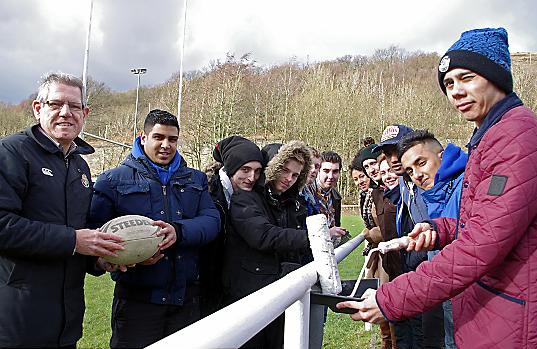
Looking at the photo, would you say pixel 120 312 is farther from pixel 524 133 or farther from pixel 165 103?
pixel 165 103

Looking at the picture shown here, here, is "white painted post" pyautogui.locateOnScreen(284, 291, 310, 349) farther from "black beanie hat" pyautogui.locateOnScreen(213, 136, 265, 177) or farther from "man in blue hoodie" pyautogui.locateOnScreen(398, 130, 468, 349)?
"black beanie hat" pyautogui.locateOnScreen(213, 136, 265, 177)

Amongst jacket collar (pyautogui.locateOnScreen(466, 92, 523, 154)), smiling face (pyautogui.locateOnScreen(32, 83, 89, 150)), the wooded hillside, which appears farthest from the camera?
the wooded hillside

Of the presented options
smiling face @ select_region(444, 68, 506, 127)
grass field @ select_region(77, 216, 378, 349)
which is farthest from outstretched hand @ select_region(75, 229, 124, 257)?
grass field @ select_region(77, 216, 378, 349)

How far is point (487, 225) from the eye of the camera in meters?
1.52

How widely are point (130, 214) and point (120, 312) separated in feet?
2.03

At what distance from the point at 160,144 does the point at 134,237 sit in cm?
76

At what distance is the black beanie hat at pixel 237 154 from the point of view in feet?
11.7

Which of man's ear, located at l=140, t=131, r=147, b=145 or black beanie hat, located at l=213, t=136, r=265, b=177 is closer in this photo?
man's ear, located at l=140, t=131, r=147, b=145

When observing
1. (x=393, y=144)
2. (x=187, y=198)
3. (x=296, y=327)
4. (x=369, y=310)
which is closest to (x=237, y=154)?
(x=187, y=198)

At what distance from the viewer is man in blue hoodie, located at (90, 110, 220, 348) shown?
2.87m

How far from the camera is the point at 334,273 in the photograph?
2207mm

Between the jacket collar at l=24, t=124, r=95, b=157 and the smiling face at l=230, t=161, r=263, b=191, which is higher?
the jacket collar at l=24, t=124, r=95, b=157

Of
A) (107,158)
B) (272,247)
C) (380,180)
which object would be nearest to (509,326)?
(272,247)

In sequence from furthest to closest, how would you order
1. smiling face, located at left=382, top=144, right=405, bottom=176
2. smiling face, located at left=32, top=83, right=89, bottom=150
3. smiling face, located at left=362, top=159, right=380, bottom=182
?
smiling face, located at left=362, top=159, right=380, bottom=182
smiling face, located at left=382, top=144, right=405, bottom=176
smiling face, located at left=32, top=83, right=89, bottom=150
